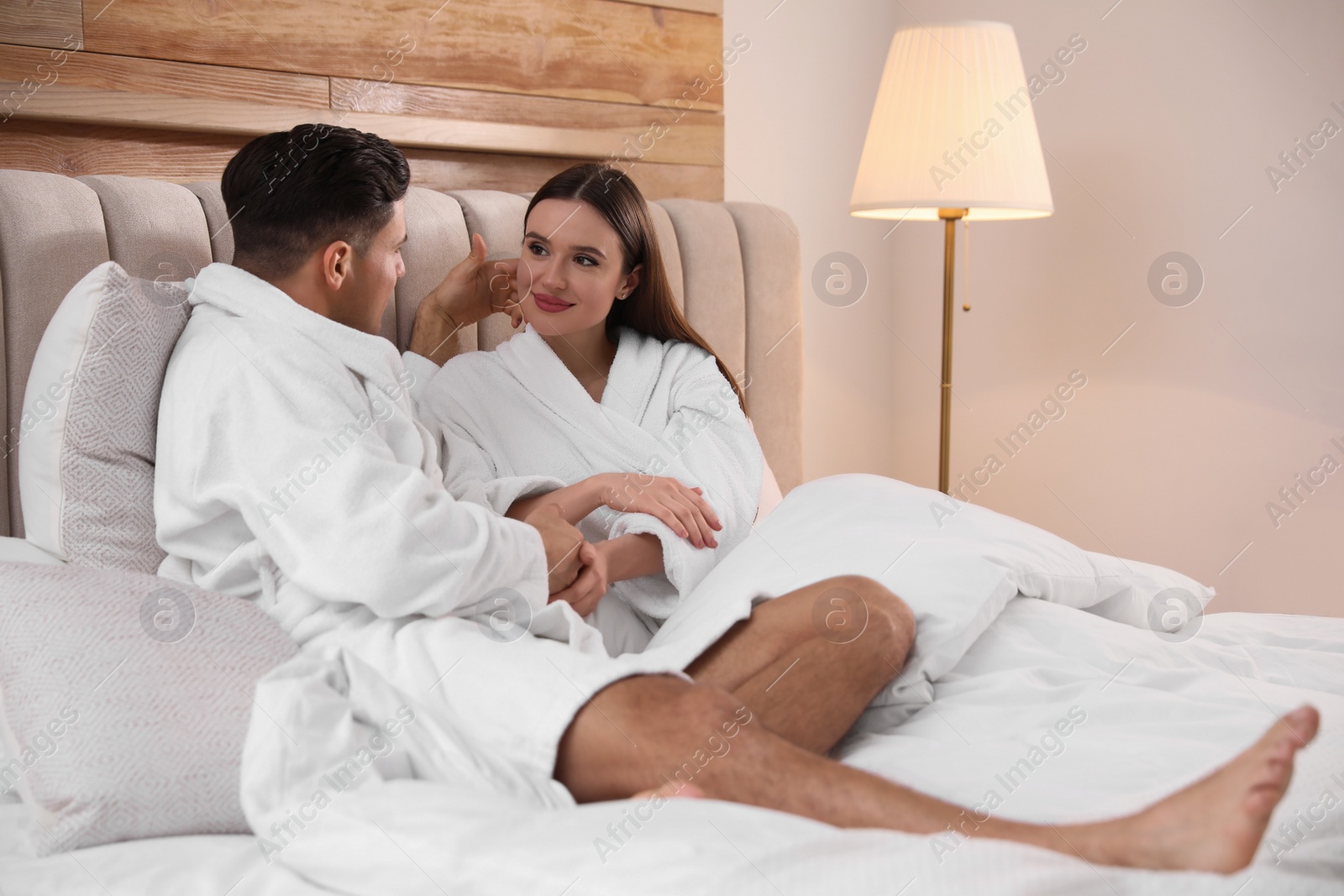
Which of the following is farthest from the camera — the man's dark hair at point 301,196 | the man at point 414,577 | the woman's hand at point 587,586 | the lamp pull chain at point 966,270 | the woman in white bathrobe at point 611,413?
the lamp pull chain at point 966,270

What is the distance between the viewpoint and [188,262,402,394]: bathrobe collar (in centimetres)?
119

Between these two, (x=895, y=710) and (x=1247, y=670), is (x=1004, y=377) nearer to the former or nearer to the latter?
(x=1247, y=670)

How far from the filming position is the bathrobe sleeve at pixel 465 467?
4.82ft

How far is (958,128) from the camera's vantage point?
2170 millimetres

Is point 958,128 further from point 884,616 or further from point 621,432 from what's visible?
point 884,616

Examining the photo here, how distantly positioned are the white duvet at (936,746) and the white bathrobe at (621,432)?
178 mm

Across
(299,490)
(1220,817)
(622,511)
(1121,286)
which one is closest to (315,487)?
(299,490)

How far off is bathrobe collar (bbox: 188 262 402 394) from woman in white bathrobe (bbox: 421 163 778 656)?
0.28 metres

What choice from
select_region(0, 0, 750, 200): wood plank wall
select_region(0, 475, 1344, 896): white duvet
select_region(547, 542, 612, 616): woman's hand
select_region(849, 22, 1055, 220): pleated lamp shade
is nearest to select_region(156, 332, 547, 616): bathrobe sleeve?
select_region(0, 475, 1344, 896): white duvet

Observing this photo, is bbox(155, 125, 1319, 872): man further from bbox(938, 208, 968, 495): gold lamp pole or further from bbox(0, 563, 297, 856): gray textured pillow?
bbox(938, 208, 968, 495): gold lamp pole

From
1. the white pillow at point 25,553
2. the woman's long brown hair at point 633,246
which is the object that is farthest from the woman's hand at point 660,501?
the white pillow at point 25,553

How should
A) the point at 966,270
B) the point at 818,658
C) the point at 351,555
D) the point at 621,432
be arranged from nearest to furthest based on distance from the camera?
the point at 351,555, the point at 818,658, the point at 621,432, the point at 966,270

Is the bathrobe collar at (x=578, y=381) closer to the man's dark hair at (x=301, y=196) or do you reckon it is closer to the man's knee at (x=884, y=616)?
the man's dark hair at (x=301, y=196)

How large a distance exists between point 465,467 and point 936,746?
2.56ft
